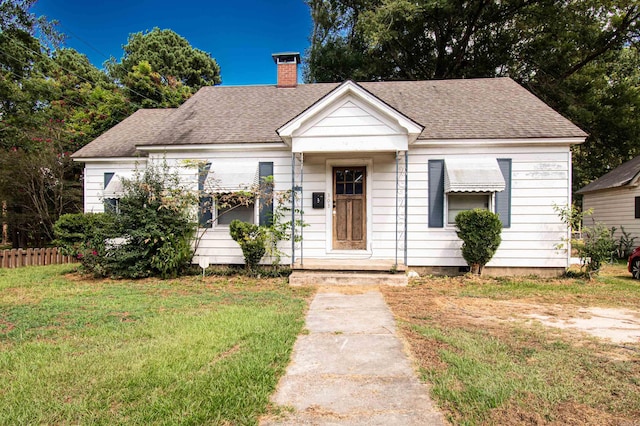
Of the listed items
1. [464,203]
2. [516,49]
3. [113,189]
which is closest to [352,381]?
[464,203]

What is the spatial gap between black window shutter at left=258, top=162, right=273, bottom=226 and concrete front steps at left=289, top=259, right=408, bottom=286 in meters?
1.62

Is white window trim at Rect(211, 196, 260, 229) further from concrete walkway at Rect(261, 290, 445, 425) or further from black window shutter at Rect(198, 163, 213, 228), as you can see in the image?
concrete walkway at Rect(261, 290, 445, 425)

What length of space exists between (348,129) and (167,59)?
25685 mm

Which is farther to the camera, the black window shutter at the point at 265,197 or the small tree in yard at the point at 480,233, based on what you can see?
the black window shutter at the point at 265,197

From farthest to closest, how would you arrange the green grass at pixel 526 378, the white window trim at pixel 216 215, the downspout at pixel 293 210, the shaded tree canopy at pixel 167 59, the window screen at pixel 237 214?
the shaded tree canopy at pixel 167 59 < the window screen at pixel 237 214 < the white window trim at pixel 216 215 < the downspout at pixel 293 210 < the green grass at pixel 526 378

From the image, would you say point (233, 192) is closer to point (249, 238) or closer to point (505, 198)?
point (249, 238)

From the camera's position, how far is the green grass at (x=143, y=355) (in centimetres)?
254

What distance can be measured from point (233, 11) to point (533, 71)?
1639cm

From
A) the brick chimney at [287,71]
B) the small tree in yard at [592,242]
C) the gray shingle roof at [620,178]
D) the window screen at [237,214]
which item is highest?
the brick chimney at [287,71]

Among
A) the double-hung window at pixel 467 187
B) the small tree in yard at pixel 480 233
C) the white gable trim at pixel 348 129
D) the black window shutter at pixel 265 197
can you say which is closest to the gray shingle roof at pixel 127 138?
the black window shutter at pixel 265 197

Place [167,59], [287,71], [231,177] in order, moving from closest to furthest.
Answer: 1. [231,177]
2. [287,71]
3. [167,59]

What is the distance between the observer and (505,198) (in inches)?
342

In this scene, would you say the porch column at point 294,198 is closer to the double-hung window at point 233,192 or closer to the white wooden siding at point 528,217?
the double-hung window at point 233,192

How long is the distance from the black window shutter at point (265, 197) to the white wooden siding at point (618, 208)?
14568 mm
